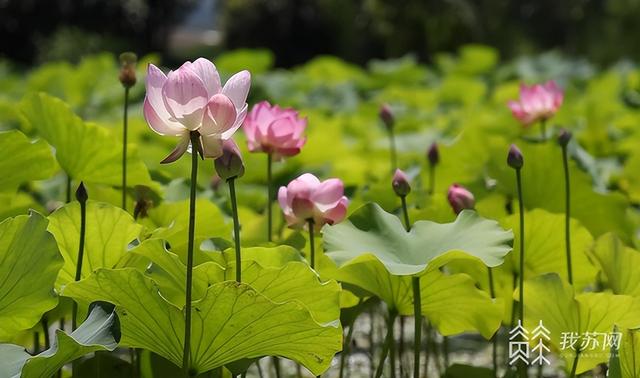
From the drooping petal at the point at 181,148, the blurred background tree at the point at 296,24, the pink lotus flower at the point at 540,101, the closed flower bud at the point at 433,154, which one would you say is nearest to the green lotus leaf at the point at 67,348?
the drooping petal at the point at 181,148

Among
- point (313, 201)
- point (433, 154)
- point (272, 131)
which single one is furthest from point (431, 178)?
point (313, 201)

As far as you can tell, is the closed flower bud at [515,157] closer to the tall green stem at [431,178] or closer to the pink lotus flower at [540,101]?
the tall green stem at [431,178]

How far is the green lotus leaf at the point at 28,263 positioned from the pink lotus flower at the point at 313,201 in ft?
0.95

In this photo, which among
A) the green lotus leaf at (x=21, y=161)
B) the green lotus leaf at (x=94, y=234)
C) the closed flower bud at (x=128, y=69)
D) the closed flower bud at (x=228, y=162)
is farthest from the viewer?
the closed flower bud at (x=128, y=69)

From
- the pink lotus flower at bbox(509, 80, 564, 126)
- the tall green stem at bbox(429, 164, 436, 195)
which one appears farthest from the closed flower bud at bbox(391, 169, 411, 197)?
the pink lotus flower at bbox(509, 80, 564, 126)

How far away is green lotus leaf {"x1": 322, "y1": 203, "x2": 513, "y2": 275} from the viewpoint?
1011 mm

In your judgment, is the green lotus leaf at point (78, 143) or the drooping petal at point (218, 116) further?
the green lotus leaf at point (78, 143)

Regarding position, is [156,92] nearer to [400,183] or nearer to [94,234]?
[94,234]

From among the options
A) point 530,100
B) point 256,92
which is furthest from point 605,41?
point 530,100

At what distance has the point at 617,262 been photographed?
3.77 ft

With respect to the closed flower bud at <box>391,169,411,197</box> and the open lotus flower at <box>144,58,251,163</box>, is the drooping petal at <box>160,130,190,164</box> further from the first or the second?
the closed flower bud at <box>391,169,411,197</box>

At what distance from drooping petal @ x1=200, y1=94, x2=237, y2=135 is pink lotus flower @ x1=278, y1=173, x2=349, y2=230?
8.0 inches

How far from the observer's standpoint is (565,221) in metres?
1.23

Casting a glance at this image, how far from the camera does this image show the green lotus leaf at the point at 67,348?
2.68 feet
